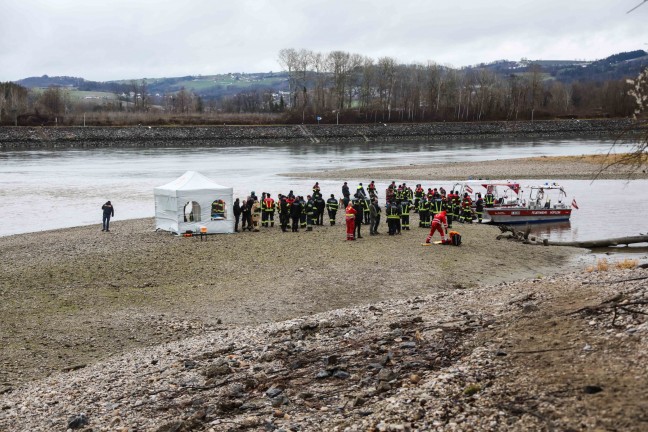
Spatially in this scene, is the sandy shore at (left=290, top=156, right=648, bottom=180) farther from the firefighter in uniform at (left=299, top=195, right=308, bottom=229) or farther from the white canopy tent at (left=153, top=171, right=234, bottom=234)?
the white canopy tent at (left=153, top=171, right=234, bottom=234)

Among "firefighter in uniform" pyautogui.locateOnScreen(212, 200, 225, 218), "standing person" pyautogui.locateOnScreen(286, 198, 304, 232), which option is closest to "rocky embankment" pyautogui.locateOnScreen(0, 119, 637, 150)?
"firefighter in uniform" pyautogui.locateOnScreen(212, 200, 225, 218)

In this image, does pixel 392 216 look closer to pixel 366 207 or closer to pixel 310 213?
pixel 366 207

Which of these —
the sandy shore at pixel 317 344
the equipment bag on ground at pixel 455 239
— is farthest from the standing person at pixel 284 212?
the equipment bag on ground at pixel 455 239

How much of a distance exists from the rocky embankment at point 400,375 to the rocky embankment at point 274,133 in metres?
97.4

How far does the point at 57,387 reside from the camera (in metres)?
11.6

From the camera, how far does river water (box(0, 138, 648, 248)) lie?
3391 cm

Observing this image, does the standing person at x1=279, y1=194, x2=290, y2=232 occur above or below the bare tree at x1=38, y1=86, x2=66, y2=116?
below

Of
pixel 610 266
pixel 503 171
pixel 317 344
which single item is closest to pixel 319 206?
pixel 610 266

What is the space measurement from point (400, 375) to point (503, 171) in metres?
49.0

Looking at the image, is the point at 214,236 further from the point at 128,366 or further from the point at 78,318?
the point at 128,366

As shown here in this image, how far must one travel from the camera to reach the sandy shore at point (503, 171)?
53031mm

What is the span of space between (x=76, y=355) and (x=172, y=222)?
42.3ft

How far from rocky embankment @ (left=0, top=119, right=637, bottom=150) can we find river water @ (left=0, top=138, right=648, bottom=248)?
1064 centimetres

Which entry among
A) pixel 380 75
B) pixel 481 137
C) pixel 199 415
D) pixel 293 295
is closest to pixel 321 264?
pixel 293 295
